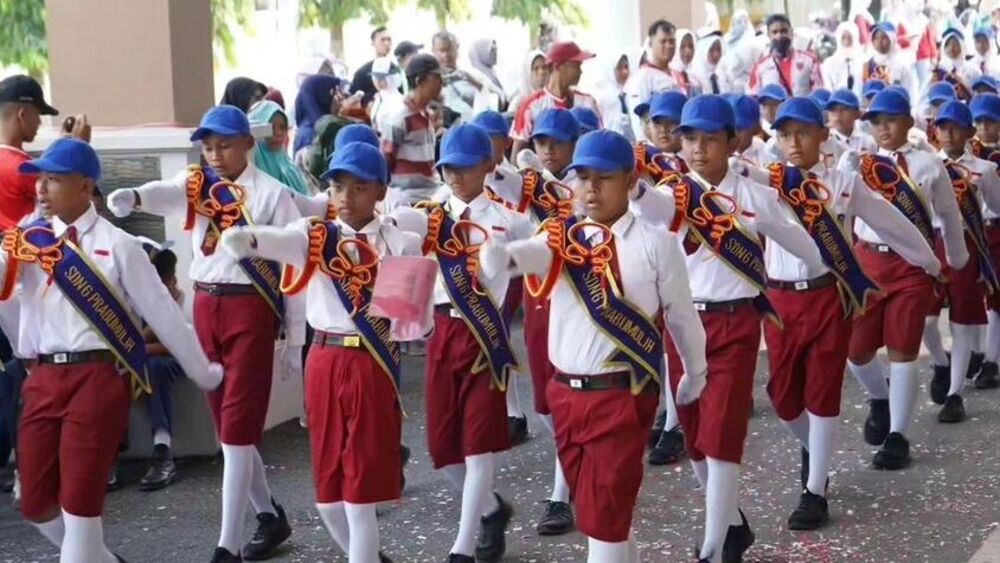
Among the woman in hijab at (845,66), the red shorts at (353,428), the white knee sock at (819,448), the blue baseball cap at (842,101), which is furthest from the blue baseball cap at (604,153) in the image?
the woman in hijab at (845,66)

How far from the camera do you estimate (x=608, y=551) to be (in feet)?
18.7

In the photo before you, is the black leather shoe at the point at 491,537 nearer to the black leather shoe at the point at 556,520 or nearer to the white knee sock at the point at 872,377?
the black leather shoe at the point at 556,520

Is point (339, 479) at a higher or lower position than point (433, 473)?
higher

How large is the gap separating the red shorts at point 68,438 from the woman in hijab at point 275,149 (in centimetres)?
351

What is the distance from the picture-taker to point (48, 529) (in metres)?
6.41

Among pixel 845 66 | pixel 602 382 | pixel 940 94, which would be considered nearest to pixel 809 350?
pixel 602 382

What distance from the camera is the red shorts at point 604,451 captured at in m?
5.72

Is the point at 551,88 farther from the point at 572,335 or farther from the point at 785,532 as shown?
the point at 572,335

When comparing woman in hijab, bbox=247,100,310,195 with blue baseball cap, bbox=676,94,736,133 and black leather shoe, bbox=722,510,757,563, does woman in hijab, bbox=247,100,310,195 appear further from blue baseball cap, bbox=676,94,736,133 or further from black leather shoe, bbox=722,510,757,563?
black leather shoe, bbox=722,510,757,563

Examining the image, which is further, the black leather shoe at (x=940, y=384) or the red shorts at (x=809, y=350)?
the black leather shoe at (x=940, y=384)

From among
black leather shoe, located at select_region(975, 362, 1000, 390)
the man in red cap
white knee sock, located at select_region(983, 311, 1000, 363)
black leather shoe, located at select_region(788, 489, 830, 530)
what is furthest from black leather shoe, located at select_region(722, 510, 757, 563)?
the man in red cap

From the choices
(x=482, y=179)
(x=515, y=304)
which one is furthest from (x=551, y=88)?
(x=482, y=179)

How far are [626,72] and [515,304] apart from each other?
8328 mm

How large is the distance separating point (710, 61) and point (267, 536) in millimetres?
12651
